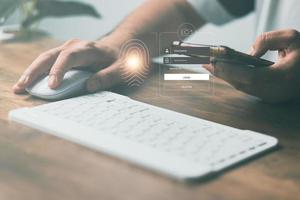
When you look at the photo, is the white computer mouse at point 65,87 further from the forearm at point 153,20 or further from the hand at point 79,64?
the forearm at point 153,20

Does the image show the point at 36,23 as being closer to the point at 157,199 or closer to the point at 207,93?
the point at 207,93

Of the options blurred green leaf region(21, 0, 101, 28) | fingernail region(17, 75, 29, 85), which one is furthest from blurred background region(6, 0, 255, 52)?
fingernail region(17, 75, 29, 85)

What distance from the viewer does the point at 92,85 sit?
889mm

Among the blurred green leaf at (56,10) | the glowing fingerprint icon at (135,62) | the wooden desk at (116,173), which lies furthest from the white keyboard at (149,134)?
the blurred green leaf at (56,10)

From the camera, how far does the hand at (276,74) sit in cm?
88

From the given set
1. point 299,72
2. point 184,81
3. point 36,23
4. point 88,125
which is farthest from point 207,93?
point 36,23

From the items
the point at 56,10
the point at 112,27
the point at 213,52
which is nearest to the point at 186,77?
the point at 213,52

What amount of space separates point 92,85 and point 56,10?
486 millimetres

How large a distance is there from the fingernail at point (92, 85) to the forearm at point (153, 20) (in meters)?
0.12

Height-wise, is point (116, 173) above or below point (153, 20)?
below

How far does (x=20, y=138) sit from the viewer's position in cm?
70

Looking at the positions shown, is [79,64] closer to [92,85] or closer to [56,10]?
[92,85]

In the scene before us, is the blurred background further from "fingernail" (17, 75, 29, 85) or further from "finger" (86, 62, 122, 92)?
"fingernail" (17, 75, 29, 85)

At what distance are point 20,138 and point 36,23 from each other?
687mm
